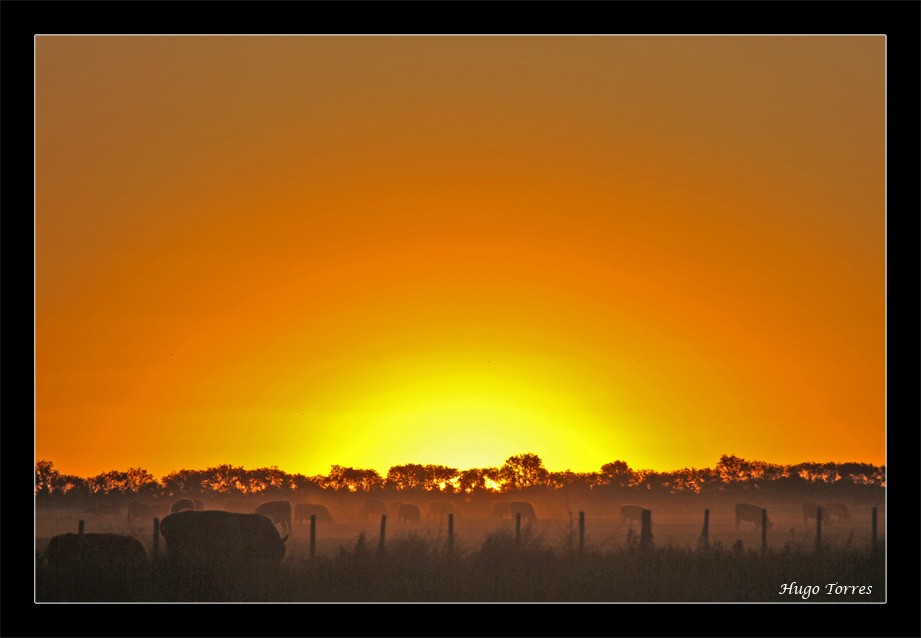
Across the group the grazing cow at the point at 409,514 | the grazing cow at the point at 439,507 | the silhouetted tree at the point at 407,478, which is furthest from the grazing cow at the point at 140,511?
the grazing cow at the point at 439,507

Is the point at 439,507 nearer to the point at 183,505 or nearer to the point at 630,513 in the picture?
the point at 630,513

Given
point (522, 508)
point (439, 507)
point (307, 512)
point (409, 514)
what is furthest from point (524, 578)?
point (307, 512)

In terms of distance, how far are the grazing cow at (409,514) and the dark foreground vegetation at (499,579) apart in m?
38.7

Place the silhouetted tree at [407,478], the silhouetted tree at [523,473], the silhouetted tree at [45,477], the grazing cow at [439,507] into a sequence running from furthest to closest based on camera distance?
the grazing cow at [439,507]
the silhouetted tree at [407,478]
the silhouetted tree at [523,473]
the silhouetted tree at [45,477]

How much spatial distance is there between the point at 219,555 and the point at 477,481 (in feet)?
138

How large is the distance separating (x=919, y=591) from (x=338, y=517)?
177ft

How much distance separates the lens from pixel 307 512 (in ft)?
226

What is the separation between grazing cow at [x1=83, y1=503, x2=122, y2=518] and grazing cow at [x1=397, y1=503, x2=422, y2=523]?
14551 mm

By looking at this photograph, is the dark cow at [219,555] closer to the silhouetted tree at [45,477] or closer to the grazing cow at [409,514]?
the silhouetted tree at [45,477]

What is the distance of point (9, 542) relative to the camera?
59.7 ft

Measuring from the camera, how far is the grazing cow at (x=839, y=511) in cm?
5925

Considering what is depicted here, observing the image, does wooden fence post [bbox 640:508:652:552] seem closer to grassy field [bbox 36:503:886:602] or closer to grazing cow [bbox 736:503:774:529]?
grassy field [bbox 36:503:886:602]

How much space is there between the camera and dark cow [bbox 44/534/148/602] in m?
23.6

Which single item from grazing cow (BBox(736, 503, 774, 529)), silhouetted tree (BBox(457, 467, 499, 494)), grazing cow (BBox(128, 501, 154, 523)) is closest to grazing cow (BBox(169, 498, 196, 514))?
grazing cow (BBox(128, 501, 154, 523))
